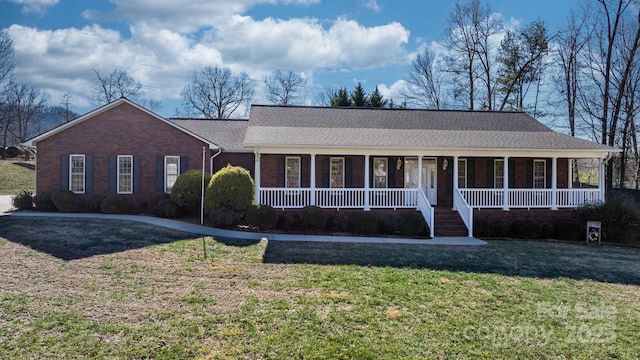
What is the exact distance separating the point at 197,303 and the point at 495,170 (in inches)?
655

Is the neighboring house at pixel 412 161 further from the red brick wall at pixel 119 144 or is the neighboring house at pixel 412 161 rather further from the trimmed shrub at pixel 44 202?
the trimmed shrub at pixel 44 202

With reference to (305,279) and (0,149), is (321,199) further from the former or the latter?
(0,149)

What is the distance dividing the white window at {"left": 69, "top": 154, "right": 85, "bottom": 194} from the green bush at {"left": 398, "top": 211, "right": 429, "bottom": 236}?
14129 millimetres

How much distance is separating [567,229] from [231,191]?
522 inches

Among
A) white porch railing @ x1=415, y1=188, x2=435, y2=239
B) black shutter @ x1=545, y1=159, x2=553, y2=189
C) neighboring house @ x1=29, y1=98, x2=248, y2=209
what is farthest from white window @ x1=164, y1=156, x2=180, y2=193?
black shutter @ x1=545, y1=159, x2=553, y2=189

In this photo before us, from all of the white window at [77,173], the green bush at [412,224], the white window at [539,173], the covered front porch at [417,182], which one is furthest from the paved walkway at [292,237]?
the white window at [539,173]

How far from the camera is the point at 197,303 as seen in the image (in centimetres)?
670

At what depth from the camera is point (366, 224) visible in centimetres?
1505

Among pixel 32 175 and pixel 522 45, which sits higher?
pixel 522 45

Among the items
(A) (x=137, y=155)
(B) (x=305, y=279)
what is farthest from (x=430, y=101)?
(B) (x=305, y=279)

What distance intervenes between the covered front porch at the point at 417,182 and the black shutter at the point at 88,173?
7.59m

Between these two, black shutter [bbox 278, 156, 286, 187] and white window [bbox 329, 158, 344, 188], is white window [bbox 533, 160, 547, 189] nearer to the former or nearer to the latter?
white window [bbox 329, 158, 344, 188]

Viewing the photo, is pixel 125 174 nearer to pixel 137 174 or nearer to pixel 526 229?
pixel 137 174

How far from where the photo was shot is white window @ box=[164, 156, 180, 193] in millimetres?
18422
